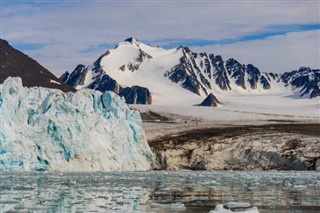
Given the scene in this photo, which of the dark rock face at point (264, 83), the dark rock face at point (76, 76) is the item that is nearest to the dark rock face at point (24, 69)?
the dark rock face at point (76, 76)

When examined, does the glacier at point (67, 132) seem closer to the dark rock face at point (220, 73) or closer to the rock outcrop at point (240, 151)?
the rock outcrop at point (240, 151)

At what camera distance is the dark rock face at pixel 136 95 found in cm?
10712

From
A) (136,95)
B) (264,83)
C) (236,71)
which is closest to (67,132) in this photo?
(136,95)

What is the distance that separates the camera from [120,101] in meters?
39.0

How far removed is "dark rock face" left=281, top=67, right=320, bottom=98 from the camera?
124 metres

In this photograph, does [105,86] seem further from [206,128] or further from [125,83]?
[206,128]

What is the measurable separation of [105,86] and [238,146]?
75815mm

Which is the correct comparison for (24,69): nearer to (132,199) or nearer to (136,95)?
(136,95)

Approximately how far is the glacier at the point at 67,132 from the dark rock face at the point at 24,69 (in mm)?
30104

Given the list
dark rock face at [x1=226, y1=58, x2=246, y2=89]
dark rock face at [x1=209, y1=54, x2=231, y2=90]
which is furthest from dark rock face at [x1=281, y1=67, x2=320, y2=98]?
dark rock face at [x1=209, y1=54, x2=231, y2=90]

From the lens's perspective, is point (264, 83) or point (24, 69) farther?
point (264, 83)

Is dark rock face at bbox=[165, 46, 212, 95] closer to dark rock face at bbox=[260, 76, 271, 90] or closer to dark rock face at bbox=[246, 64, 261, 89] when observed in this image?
dark rock face at bbox=[246, 64, 261, 89]

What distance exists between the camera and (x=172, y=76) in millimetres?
127438

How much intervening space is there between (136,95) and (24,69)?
37723mm
